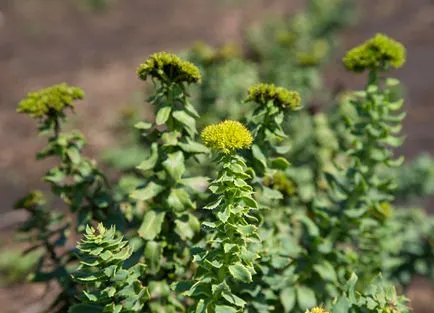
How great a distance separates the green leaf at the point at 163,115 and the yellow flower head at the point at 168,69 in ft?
0.51

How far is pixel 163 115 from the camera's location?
9.23 feet

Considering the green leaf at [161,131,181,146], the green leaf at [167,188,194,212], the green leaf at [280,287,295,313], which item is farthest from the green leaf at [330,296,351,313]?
the green leaf at [161,131,181,146]

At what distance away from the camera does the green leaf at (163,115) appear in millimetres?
2785

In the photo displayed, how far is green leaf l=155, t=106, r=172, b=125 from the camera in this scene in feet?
9.14

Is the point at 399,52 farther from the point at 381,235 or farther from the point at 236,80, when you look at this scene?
the point at 236,80

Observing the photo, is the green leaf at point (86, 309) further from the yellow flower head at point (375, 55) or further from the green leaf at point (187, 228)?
the yellow flower head at point (375, 55)

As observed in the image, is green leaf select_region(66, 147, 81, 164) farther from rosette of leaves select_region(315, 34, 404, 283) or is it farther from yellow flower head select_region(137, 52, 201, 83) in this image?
rosette of leaves select_region(315, 34, 404, 283)

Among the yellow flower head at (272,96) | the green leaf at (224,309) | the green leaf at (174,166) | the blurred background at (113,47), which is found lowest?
the green leaf at (224,309)

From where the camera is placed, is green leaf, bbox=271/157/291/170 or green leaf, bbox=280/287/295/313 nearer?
green leaf, bbox=271/157/291/170

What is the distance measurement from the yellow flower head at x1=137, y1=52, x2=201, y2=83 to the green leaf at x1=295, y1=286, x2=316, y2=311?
1.43 meters

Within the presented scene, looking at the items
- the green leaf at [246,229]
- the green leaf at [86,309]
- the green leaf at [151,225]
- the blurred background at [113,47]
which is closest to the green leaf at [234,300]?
the green leaf at [246,229]

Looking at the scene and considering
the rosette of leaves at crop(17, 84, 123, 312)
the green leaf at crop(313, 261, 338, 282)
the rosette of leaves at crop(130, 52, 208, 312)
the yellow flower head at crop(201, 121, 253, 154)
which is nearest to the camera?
the yellow flower head at crop(201, 121, 253, 154)

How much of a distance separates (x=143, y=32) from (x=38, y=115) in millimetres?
9332

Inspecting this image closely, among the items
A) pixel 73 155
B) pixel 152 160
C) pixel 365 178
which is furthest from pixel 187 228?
pixel 365 178
